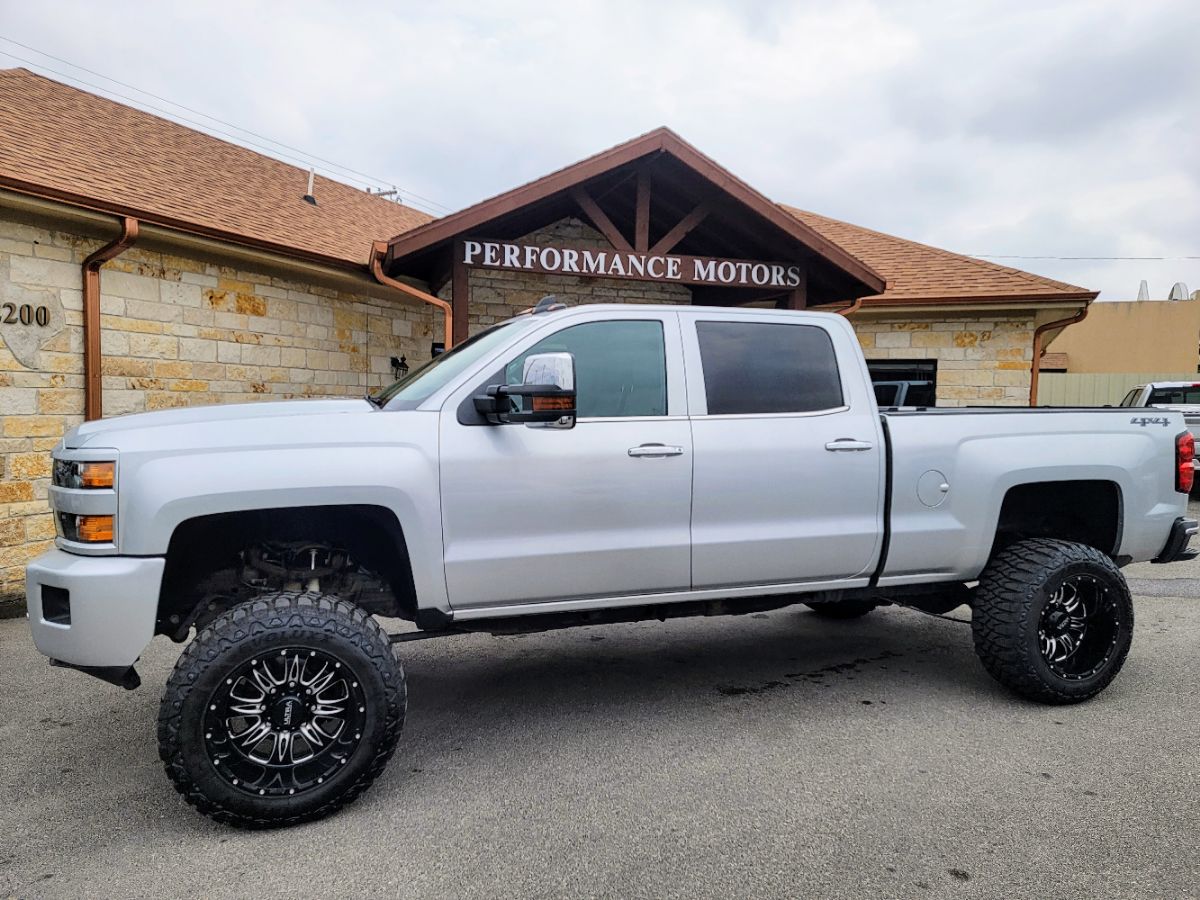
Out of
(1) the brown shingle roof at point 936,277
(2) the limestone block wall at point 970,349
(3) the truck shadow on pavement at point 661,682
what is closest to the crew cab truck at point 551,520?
(3) the truck shadow on pavement at point 661,682

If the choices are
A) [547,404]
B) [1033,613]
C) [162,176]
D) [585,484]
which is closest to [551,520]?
[585,484]

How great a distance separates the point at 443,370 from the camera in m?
3.87

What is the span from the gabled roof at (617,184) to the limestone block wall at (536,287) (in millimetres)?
1641

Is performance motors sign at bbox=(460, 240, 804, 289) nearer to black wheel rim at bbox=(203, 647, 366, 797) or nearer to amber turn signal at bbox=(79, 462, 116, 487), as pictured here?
amber turn signal at bbox=(79, 462, 116, 487)

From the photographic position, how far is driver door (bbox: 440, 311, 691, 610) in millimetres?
3375

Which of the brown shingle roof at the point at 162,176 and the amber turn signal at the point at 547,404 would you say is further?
the brown shingle roof at the point at 162,176

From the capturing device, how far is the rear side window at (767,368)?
390 centimetres

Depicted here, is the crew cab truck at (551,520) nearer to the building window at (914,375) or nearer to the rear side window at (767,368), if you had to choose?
the rear side window at (767,368)

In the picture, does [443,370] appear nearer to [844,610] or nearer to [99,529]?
[99,529]

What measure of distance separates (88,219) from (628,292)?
7022 mm

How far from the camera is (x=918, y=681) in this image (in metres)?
4.68

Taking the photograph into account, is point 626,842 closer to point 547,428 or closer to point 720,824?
point 720,824

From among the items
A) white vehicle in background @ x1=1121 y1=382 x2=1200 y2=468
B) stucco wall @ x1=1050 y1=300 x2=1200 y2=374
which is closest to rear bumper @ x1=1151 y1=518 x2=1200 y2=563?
white vehicle in background @ x1=1121 y1=382 x2=1200 y2=468

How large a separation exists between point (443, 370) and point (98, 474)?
150 cm
